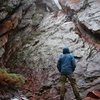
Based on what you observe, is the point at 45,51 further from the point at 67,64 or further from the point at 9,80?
the point at 9,80

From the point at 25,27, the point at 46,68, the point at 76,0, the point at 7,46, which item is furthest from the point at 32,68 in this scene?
the point at 76,0

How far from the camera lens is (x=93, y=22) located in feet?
53.3

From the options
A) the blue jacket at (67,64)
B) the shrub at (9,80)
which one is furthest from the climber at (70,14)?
the shrub at (9,80)

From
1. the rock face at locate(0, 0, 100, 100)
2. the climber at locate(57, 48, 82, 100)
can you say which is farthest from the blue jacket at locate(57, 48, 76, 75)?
the rock face at locate(0, 0, 100, 100)

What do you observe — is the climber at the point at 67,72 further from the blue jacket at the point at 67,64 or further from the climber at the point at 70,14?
the climber at the point at 70,14

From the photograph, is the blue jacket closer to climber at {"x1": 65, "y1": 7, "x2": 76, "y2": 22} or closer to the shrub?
the shrub

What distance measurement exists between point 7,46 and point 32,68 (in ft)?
5.83

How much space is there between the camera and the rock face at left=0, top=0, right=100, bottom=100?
13422mm

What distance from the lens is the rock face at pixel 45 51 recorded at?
13.4 metres

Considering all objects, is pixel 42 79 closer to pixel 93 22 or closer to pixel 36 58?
pixel 36 58

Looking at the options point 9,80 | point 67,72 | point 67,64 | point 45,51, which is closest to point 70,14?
point 45,51

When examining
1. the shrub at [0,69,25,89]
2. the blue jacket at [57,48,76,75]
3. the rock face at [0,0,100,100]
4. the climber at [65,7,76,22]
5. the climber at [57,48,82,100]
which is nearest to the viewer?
the shrub at [0,69,25,89]

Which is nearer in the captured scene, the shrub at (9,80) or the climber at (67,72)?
the shrub at (9,80)

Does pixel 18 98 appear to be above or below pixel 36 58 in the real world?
above
